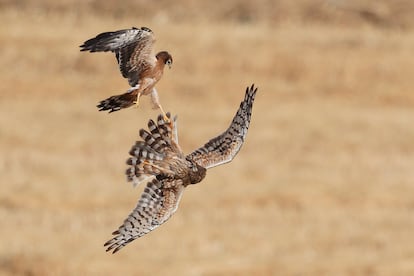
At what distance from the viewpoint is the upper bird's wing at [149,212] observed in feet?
12.3

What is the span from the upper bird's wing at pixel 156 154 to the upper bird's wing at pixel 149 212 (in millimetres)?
64

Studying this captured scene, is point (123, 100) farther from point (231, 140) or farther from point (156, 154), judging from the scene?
point (231, 140)

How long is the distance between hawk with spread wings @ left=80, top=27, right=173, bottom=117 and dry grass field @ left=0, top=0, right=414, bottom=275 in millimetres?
13608

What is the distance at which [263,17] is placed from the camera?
141 ft

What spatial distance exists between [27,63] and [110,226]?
1427cm

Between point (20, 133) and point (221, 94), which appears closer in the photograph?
point (20, 133)

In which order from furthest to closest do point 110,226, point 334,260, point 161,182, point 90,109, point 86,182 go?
point 90,109, point 86,182, point 110,226, point 334,260, point 161,182

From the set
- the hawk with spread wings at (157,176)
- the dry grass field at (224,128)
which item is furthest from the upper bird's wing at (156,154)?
the dry grass field at (224,128)

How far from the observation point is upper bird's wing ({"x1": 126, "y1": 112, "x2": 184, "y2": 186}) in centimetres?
376

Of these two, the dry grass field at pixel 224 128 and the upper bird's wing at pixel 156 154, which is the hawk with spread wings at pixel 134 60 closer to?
the upper bird's wing at pixel 156 154

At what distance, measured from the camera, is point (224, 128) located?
31109mm

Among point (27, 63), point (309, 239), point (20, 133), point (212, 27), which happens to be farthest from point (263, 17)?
point (309, 239)

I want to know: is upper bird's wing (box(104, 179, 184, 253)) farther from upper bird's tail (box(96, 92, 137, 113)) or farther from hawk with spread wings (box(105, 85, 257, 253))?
upper bird's tail (box(96, 92, 137, 113))

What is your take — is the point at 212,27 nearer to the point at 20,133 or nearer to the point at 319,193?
the point at 20,133
